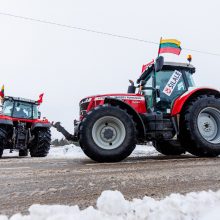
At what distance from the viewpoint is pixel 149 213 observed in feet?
5.62

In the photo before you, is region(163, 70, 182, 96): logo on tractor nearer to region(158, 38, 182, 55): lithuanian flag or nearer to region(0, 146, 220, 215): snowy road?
region(158, 38, 182, 55): lithuanian flag

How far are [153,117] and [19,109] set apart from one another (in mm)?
6937

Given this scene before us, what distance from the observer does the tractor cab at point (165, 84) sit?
6112mm

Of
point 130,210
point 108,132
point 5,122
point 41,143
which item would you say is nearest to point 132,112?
point 108,132

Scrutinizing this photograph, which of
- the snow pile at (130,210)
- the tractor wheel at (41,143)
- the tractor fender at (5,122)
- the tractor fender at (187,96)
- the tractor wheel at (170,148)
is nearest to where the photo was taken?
the snow pile at (130,210)

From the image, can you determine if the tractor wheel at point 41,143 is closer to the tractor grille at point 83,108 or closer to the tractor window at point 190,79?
the tractor grille at point 83,108

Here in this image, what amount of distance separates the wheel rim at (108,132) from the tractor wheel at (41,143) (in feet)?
17.7

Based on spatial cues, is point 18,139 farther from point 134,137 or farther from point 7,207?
point 7,207

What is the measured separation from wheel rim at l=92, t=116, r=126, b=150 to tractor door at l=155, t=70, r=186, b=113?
4.58ft

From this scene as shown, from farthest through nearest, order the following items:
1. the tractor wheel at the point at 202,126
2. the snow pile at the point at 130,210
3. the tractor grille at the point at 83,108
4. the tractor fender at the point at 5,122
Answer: the tractor fender at the point at 5,122
the tractor grille at the point at 83,108
the tractor wheel at the point at 202,126
the snow pile at the point at 130,210

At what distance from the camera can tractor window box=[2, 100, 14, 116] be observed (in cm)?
1084

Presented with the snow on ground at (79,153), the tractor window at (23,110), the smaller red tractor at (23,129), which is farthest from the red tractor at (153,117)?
the tractor window at (23,110)

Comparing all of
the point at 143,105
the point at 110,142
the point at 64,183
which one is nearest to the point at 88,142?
the point at 110,142

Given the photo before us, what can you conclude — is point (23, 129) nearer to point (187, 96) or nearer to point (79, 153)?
point (79, 153)
